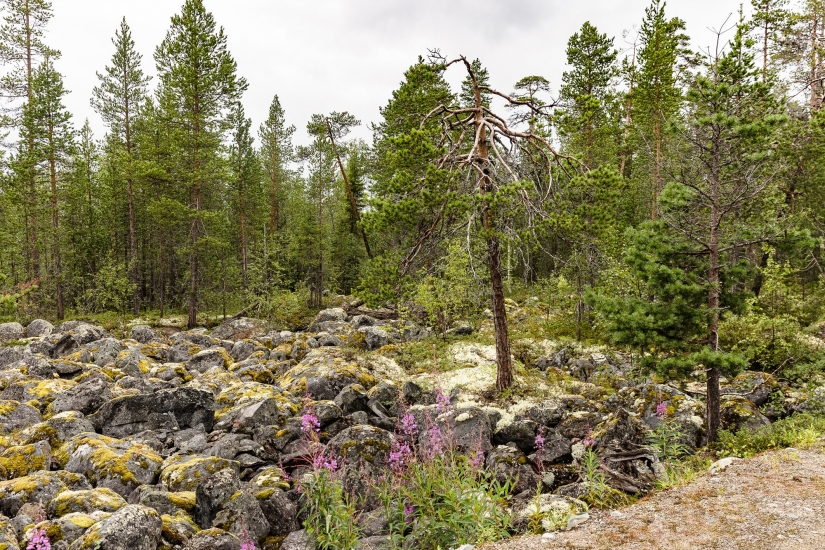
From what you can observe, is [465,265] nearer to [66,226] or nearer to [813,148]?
[813,148]

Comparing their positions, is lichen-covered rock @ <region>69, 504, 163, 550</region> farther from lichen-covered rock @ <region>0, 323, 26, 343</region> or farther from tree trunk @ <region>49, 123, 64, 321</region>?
tree trunk @ <region>49, 123, 64, 321</region>

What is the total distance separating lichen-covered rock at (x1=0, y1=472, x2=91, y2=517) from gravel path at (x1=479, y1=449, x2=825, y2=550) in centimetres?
757

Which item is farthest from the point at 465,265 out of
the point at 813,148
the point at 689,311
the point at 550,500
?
the point at 813,148

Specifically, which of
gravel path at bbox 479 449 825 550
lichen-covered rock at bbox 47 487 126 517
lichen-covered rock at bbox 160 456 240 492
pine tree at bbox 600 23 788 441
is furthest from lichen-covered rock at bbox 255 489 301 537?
pine tree at bbox 600 23 788 441

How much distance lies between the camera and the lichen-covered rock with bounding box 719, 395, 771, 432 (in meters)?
9.37

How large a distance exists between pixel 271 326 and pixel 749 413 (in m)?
23.7

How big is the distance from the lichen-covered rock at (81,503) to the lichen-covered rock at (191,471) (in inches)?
39.3

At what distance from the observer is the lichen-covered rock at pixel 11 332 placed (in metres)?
23.2

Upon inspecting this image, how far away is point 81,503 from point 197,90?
2592cm

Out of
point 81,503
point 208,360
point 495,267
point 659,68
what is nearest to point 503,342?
point 495,267

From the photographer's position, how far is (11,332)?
77.7 feet

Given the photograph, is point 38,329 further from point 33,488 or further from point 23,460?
point 33,488

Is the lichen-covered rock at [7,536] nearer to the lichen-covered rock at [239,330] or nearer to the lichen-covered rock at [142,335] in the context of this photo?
the lichen-covered rock at [239,330]

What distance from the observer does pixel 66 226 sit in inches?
1361
